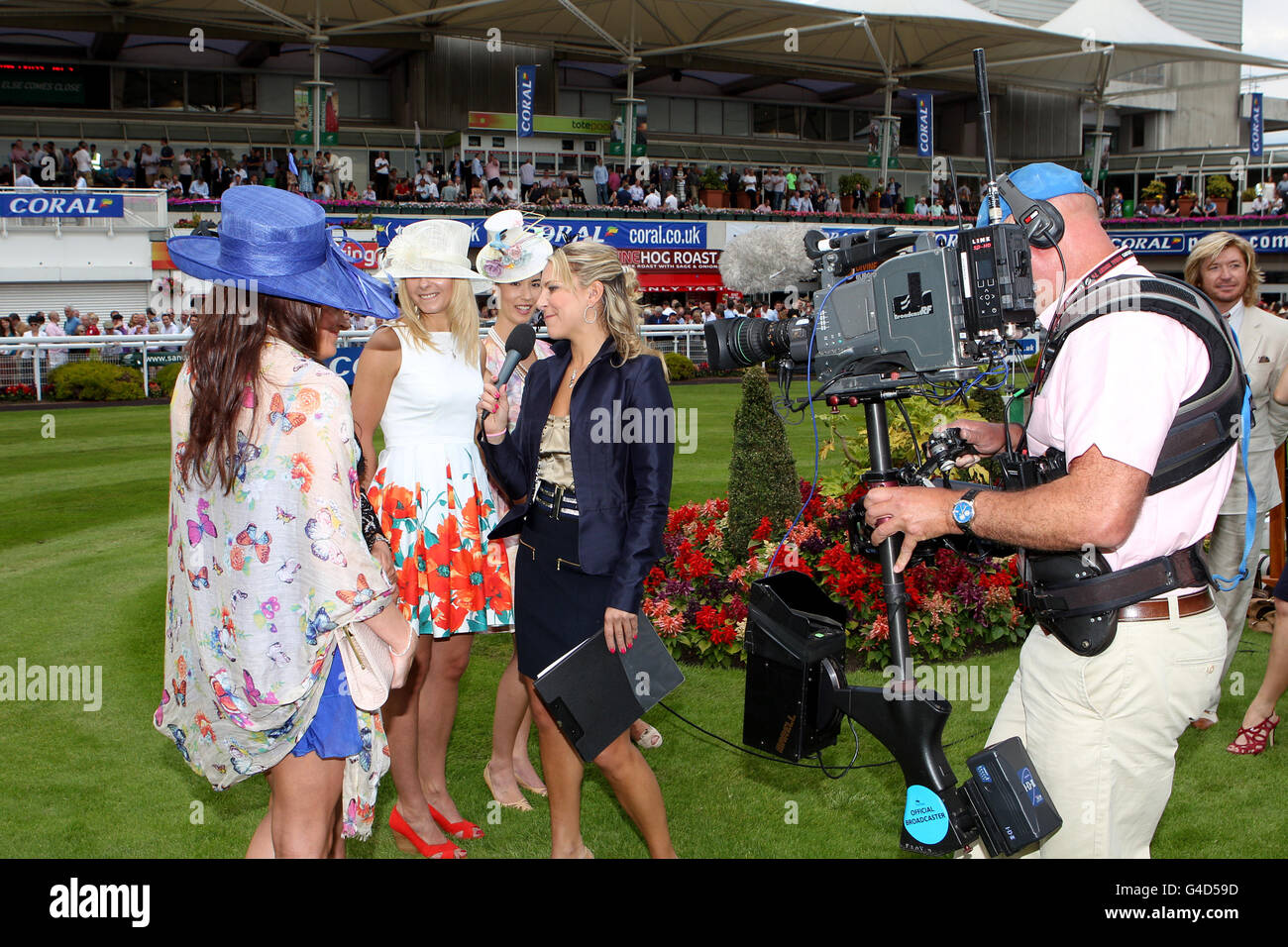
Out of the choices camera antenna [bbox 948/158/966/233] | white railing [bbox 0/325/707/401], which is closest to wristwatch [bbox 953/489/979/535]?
white railing [bbox 0/325/707/401]

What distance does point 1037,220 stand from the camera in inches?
109

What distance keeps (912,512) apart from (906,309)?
54 centimetres

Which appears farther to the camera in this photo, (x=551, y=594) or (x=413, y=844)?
(x=413, y=844)

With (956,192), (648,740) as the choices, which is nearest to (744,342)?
(648,740)

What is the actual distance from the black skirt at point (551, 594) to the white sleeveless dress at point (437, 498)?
0.48 m

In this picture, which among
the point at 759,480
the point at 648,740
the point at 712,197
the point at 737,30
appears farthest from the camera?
the point at 737,30

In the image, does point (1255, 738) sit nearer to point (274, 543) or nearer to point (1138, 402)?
point (1138, 402)

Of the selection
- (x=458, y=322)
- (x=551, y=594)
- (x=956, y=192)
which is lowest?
(x=551, y=594)

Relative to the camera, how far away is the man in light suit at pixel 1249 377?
5324 millimetres

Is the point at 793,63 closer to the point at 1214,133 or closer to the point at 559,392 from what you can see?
the point at 1214,133

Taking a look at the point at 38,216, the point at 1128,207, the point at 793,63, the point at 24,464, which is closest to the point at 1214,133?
the point at 1128,207

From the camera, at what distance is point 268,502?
254cm

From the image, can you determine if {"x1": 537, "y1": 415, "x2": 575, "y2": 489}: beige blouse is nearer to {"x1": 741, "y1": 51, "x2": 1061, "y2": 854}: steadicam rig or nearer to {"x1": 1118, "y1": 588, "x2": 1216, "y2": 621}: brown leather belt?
{"x1": 741, "y1": 51, "x2": 1061, "y2": 854}: steadicam rig
